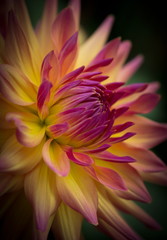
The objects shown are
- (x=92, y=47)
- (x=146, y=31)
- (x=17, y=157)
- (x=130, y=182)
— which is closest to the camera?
(x=17, y=157)

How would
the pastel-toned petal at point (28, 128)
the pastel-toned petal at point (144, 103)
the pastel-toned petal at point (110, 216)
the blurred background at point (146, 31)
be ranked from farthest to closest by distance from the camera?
the blurred background at point (146, 31) → the pastel-toned petal at point (144, 103) → the pastel-toned petal at point (110, 216) → the pastel-toned petal at point (28, 128)

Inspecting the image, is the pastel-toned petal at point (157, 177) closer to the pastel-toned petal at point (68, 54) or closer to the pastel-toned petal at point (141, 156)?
the pastel-toned petal at point (141, 156)

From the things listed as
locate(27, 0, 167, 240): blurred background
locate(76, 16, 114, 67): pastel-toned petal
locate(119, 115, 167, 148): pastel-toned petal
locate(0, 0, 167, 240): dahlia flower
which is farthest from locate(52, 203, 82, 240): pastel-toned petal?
locate(27, 0, 167, 240): blurred background

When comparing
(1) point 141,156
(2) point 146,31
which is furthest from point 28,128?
(2) point 146,31

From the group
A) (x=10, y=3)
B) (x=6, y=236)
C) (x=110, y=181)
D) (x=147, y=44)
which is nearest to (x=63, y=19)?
(x=10, y=3)

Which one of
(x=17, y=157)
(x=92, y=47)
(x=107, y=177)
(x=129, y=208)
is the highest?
(x=92, y=47)

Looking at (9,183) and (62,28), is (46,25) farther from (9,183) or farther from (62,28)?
(9,183)

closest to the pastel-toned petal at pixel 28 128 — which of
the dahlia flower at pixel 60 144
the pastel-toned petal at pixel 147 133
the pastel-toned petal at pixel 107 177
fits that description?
the dahlia flower at pixel 60 144
